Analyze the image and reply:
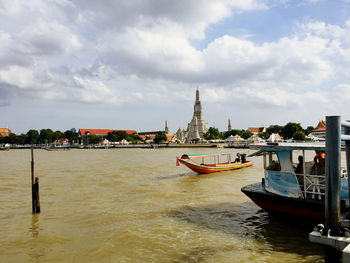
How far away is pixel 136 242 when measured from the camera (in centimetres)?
1005

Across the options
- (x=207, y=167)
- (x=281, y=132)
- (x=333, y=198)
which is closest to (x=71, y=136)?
(x=281, y=132)

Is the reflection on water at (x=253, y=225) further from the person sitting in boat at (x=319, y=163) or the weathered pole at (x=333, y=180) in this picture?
the weathered pole at (x=333, y=180)

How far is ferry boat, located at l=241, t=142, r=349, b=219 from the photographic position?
999cm

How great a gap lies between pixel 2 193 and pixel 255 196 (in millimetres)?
17785

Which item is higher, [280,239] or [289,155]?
[289,155]

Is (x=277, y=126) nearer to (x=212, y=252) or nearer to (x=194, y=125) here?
(x=194, y=125)

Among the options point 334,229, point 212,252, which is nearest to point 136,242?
point 212,252

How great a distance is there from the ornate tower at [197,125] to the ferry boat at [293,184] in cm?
15187

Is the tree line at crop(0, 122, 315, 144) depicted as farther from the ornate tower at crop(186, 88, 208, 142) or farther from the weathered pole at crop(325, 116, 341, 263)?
the weathered pole at crop(325, 116, 341, 263)

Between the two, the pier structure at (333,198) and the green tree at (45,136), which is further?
the green tree at (45,136)

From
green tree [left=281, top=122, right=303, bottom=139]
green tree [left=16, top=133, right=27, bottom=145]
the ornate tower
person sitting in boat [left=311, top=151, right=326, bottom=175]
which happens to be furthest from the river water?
green tree [left=16, top=133, right=27, bottom=145]

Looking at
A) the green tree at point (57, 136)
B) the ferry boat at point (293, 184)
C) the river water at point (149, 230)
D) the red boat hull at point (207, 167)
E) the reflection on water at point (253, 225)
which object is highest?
the green tree at point (57, 136)

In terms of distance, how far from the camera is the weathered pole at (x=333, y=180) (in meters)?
6.32

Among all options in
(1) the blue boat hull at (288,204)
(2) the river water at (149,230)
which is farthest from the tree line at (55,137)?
(1) the blue boat hull at (288,204)
